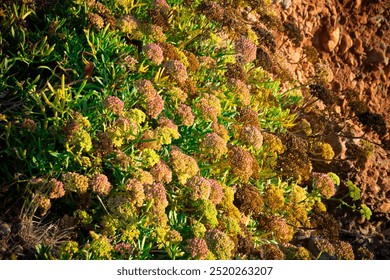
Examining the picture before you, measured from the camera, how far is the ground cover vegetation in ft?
12.6

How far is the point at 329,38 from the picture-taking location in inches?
271

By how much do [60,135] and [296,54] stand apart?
3.14 meters

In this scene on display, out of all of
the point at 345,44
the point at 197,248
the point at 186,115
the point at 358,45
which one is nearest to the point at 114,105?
the point at 186,115

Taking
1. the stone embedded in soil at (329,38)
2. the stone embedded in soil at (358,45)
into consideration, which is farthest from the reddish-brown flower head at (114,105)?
the stone embedded in soil at (358,45)

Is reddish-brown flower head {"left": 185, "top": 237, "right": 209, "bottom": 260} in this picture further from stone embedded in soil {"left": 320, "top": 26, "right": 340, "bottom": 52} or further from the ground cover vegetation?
stone embedded in soil {"left": 320, "top": 26, "right": 340, "bottom": 52}

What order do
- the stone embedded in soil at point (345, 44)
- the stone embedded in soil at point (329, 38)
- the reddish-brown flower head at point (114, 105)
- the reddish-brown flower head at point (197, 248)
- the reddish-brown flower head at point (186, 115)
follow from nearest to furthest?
1. the reddish-brown flower head at point (197, 248)
2. the reddish-brown flower head at point (114, 105)
3. the reddish-brown flower head at point (186, 115)
4. the stone embedded in soil at point (329, 38)
5. the stone embedded in soil at point (345, 44)

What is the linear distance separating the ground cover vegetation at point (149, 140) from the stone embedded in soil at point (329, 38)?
1749mm

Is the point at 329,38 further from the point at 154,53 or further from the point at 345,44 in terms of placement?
the point at 154,53

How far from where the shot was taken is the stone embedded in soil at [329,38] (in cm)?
688

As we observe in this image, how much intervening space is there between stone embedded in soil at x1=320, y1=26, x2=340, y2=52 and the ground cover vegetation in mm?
1749

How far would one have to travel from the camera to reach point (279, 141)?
15.2ft

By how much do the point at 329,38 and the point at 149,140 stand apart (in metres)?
3.38

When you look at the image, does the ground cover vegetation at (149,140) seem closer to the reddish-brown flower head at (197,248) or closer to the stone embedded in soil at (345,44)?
the reddish-brown flower head at (197,248)

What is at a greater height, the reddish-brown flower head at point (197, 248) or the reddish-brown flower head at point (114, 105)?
the reddish-brown flower head at point (114, 105)
